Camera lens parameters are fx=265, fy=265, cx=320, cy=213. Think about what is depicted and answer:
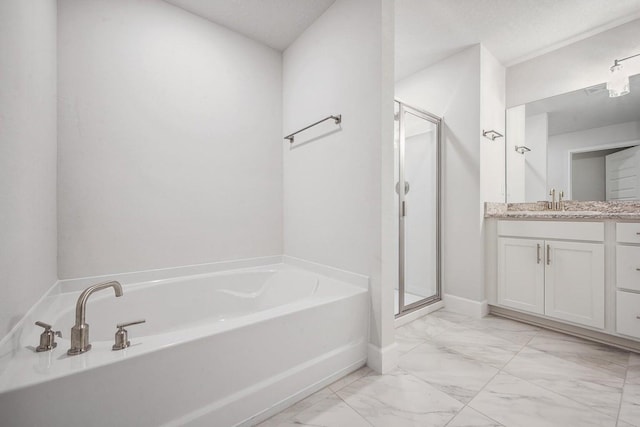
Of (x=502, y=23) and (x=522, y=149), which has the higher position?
(x=502, y=23)

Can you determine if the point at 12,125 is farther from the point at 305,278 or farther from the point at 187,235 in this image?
the point at 305,278

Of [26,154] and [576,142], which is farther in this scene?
[576,142]

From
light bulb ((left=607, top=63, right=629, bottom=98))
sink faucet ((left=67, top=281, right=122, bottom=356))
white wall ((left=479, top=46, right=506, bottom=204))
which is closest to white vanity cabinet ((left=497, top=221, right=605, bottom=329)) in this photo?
white wall ((left=479, top=46, right=506, bottom=204))

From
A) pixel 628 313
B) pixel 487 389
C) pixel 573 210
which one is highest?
pixel 573 210

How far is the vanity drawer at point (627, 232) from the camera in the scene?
1634mm

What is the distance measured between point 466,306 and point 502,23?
7.53ft

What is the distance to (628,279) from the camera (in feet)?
5.46

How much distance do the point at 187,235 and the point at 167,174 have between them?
0.43 meters

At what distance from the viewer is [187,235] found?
184cm

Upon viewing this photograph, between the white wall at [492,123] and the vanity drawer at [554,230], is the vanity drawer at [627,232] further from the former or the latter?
the white wall at [492,123]

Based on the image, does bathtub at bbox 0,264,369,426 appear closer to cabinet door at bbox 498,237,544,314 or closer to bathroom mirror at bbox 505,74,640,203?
cabinet door at bbox 498,237,544,314

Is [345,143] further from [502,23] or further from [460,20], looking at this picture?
[502,23]

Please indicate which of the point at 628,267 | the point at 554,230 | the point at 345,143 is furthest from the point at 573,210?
the point at 345,143

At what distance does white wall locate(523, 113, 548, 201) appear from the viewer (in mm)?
2367
